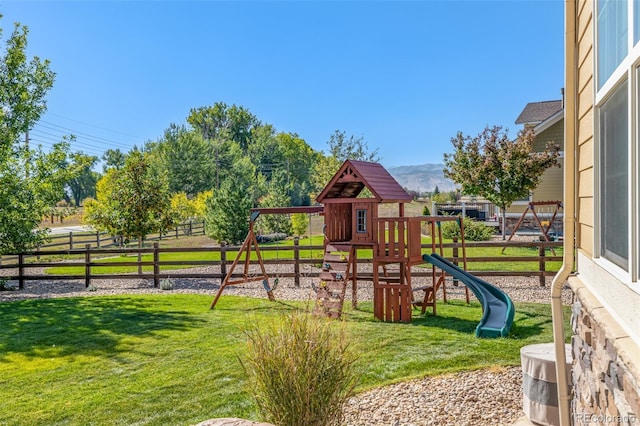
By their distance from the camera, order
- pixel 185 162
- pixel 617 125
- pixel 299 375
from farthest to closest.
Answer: pixel 185 162
pixel 299 375
pixel 617 125

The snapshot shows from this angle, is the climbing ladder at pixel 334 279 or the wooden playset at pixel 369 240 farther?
the climbing ladder at pixel 334 279

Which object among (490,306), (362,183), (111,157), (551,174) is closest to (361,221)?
(362,183)

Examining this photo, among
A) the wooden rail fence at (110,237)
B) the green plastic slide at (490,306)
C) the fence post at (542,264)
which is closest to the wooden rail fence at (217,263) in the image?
the fence post at (542,264)

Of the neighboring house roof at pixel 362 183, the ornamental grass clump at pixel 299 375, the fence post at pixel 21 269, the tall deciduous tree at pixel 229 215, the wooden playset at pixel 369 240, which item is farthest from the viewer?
the tall deciduous tree at pixel 229 215

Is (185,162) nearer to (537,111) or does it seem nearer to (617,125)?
(537,111)

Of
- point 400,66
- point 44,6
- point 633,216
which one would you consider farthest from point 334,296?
point 400,66

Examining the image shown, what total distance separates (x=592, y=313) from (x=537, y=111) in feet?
78.7

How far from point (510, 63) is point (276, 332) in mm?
19314

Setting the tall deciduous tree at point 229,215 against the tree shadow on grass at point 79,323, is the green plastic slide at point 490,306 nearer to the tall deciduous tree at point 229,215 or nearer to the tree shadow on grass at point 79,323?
the tree shadow on grass at point 79,323

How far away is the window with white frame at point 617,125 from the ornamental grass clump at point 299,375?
180 cm

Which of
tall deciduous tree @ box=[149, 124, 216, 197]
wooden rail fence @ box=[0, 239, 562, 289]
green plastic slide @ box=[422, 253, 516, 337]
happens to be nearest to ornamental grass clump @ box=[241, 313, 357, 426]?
green plastic slide @ box=[422, 253, 516, 337]

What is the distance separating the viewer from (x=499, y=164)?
17078 mm

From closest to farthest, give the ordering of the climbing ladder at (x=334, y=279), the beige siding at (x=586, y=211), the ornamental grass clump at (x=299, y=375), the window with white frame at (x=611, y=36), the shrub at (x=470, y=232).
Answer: the window with white frame at (x=611, y=36) → the beige siding at (x=586, y=211) → the ornamental grass clump at (x=299, y=375) → the climbing ladder at (x=334, y=279) → the shrub at (x=470, y=232)

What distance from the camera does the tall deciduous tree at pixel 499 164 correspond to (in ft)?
55.0
